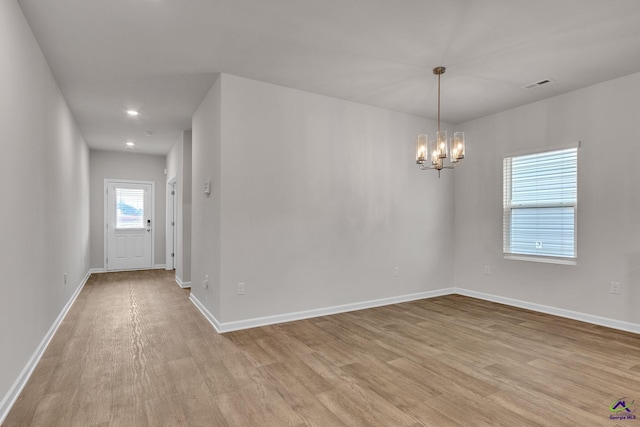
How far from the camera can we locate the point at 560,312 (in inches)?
164

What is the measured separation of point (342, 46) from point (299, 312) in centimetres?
284

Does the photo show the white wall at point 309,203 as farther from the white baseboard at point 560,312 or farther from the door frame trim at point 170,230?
the door frame trim at point 170,230

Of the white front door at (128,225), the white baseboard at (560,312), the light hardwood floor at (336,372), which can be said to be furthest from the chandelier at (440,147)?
the white front door at (128,225)

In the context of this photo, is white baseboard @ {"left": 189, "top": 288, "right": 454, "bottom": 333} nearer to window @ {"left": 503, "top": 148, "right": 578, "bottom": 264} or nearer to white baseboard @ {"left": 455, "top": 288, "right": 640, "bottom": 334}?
white baseboard @ {"left": 455, "top": 288, "right": 640, "bottom": 334}

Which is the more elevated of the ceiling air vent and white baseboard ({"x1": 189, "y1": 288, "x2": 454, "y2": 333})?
the ceiling air vent

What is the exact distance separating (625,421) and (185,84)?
466 centimetres

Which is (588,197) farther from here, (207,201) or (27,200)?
(27,200)

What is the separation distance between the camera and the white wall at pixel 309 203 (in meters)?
3.69

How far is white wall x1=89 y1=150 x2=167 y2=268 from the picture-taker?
→ 7434mm

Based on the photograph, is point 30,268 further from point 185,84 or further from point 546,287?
point 546,287

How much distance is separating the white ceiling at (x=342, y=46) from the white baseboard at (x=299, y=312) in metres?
2.62

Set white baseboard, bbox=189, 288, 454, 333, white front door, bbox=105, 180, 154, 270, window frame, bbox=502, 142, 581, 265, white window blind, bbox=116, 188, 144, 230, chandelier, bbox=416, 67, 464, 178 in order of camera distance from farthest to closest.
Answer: white window blind, bbox=116, 188, 144, 230, white front door, bbox=105, 180, 154, 270, window frame, bbox=502, 142, 581, 265, white baseboard, bbox=189, 288, 454, 333, chandelier, bbox=416, 67, 464, 178

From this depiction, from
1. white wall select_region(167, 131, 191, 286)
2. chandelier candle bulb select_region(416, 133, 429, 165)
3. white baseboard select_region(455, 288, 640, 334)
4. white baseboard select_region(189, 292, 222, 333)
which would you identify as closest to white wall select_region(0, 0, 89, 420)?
white baseboard select_region(189, 292, 222, 333)

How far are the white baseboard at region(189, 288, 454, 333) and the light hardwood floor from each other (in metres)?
0.11
